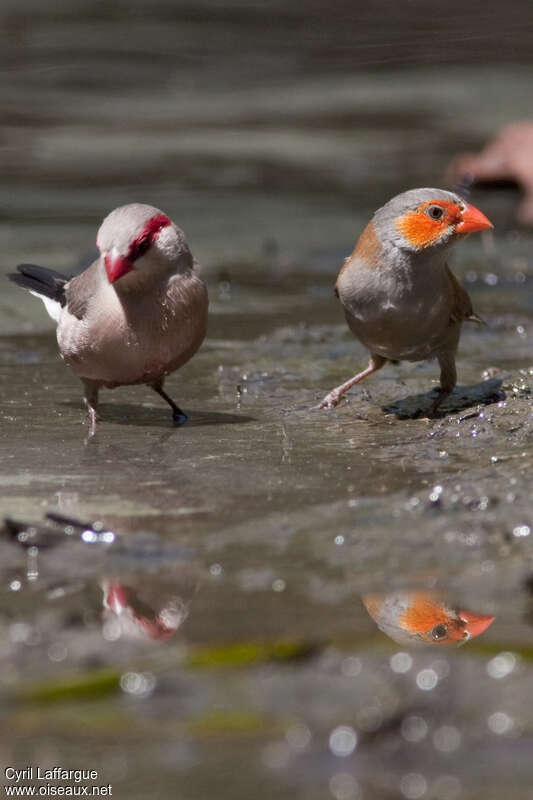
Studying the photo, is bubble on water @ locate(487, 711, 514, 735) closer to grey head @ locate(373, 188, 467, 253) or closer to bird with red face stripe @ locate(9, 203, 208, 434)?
bird with red face stripe @ locate(9, 203, 208, 434)

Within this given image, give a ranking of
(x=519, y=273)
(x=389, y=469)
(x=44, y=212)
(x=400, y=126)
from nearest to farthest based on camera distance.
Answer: (x=389, y=469)
(x=519, y=273)
(x=44, y=212)
(x=400, y=126)

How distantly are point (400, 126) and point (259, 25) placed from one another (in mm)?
2138

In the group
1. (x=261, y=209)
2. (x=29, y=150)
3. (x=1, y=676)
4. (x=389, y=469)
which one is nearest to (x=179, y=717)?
(x=1, y=676)

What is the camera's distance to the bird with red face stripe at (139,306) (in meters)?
4.64

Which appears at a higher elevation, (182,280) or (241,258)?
(182,280)

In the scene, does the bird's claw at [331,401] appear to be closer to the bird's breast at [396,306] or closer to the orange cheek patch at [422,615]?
the bird's breast at [396,306]

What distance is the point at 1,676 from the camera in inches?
99.3

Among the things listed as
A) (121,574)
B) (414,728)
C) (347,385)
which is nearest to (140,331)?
(347,385)

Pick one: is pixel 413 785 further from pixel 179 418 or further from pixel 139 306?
pixel 179 418

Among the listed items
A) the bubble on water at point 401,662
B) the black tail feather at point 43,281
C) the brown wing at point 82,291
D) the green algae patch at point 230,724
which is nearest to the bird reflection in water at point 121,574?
the green algae patch at point 230,724

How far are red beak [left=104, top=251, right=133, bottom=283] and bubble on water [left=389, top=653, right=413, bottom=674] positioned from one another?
2.31 m

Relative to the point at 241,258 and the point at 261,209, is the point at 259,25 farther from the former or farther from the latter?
the point at 241,258

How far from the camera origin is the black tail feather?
17.7 ft

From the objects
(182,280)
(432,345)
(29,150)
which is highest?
(182,280)
